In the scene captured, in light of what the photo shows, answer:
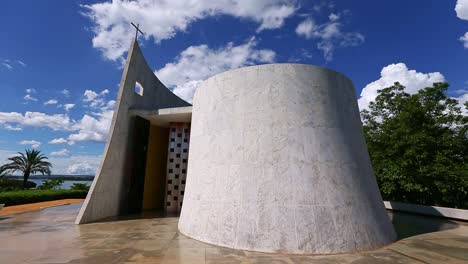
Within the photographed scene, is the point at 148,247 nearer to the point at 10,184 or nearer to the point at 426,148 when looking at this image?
the point at 426,148

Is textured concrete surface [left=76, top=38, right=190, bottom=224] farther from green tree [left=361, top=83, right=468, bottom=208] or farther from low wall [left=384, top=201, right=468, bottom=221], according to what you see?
low wall [left=384, top=201, right=468, bottom=221]

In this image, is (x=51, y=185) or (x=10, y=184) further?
(x=51, y=185)

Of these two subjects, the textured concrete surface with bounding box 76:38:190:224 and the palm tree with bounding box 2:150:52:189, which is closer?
the textured concrete surface with bounding box 76:38:190:224

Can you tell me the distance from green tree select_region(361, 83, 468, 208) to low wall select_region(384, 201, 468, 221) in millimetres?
841

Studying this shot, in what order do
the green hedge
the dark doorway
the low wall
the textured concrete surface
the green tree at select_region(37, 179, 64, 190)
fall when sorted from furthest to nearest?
1. the green tree at select_region(37, 179, 64, 190)
2. the green hedge
3. the dark doorway
4. the low wall
5. the textured concrete surface

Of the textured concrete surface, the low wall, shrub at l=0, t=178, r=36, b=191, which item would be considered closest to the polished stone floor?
the textured concrete surface

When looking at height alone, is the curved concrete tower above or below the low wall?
above

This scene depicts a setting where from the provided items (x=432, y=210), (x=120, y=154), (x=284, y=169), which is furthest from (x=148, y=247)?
(x=432, y=210)

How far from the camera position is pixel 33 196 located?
16.9 meters

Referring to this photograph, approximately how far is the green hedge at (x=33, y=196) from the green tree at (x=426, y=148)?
69.6ft

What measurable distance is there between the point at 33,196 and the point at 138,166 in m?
9.98

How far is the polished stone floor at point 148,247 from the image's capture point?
5656 millimetres

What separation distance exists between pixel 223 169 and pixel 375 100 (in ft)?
42.6

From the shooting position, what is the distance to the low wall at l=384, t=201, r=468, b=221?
1126cm
